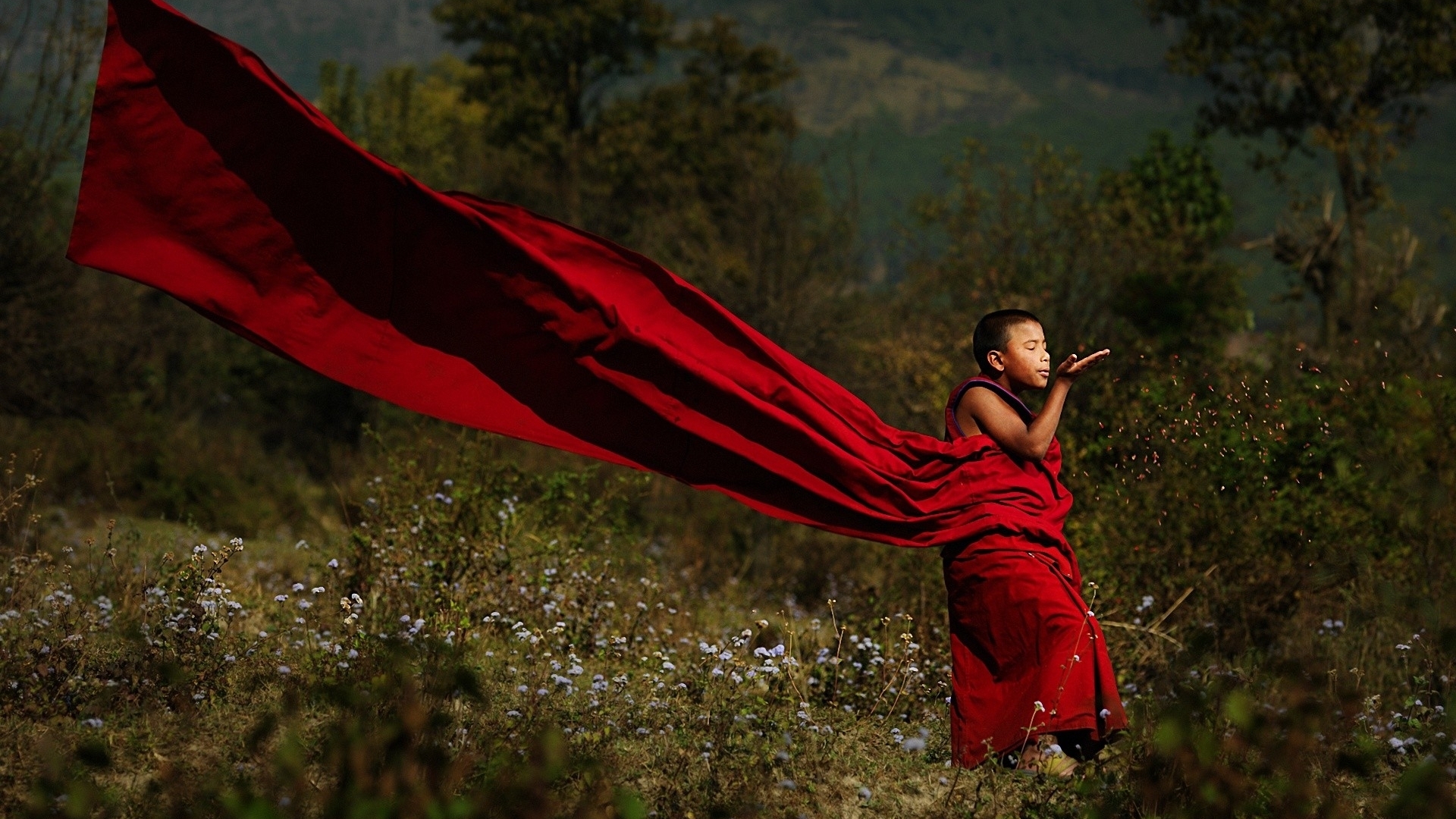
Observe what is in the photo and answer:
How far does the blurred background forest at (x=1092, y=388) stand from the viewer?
573 centimetres

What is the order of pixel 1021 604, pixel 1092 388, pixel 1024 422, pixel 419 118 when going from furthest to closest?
1. pixel 419 118
2. pixel 1092 388
3. pixel 1024 422
4. pixel 1021 604

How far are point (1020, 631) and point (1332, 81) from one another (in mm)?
18863

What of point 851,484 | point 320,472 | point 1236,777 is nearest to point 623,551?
point 851,484

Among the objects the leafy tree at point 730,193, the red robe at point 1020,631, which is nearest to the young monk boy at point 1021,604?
the red robe at point 1020,631

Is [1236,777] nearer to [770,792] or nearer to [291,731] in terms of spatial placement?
[770,792]

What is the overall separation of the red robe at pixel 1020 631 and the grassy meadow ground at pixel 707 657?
18 centimetres

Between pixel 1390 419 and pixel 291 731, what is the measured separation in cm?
733

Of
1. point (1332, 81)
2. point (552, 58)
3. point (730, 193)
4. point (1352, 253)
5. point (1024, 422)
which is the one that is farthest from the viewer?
point (552, 58)

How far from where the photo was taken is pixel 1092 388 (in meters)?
Answer: 10.8

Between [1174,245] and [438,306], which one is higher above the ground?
[1174,245]

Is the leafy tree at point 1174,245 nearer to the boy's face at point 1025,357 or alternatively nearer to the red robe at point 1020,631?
the boy's face at point 1025,357

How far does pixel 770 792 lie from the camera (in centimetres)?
415

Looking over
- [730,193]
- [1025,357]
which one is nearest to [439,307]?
[1025,357]

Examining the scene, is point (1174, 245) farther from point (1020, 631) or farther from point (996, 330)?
point (1020, 631)
